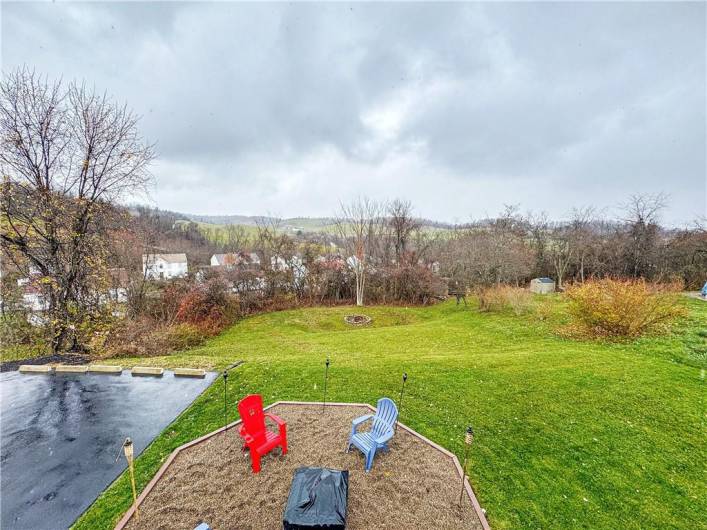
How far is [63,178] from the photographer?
8703 mm

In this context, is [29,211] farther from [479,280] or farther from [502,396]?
[479,280]

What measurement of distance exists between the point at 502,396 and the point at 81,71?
14851mm

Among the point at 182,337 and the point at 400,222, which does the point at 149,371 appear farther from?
the point at 400,222

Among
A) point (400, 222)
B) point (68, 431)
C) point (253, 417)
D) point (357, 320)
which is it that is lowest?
point (357, 320)

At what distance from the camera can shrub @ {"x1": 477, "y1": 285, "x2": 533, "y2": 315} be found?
13680mm

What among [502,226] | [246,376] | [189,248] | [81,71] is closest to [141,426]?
[246,376]

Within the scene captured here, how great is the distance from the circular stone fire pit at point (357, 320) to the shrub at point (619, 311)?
33.0ft

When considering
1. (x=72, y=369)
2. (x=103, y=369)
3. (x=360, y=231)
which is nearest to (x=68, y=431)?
(x=103, y=369)

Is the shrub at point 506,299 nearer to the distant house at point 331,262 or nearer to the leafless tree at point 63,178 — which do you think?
the distant house at point 331,262

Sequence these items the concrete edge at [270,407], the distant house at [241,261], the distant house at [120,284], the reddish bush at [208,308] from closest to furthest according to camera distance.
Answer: the concrete edge at [270,407], the distant house at [120,284], the reddish bush at [208,308], the distant house at [241,261]

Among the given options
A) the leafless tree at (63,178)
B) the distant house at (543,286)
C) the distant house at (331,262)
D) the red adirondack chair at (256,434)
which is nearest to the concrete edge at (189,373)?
the red adirondack chair at (256,434)

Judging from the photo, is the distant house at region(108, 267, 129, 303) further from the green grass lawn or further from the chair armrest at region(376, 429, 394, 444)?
the chair armrest at region(376, 429, 394, 444)

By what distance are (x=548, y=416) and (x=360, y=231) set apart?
18.5 metres

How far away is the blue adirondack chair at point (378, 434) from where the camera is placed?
159 inches
